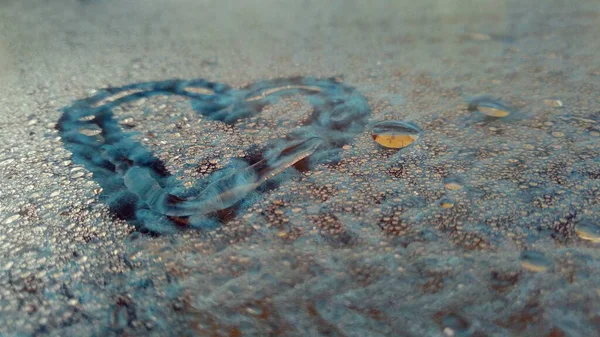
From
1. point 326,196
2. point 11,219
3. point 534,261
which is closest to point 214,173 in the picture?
point 326,196

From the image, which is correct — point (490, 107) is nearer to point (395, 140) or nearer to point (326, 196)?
point (395, 140)

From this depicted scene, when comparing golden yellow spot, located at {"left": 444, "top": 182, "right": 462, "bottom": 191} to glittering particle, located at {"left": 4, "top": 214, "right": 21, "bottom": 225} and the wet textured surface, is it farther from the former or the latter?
glittering particle, located at {"left": 4, "top": 214, "right": 21, "bottom": 225}

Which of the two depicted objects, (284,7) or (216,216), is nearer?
(216,216)

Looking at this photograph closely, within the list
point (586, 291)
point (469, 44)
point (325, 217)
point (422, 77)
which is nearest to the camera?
point (586, 291)

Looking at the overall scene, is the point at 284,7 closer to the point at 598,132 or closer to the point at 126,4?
the point at 126,4

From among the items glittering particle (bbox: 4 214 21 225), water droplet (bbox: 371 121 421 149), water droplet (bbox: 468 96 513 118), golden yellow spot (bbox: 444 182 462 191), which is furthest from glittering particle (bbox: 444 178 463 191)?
glittering particle (bbox: 4 214 21 225)

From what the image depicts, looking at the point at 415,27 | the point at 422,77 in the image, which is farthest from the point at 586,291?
the point at 415,27
